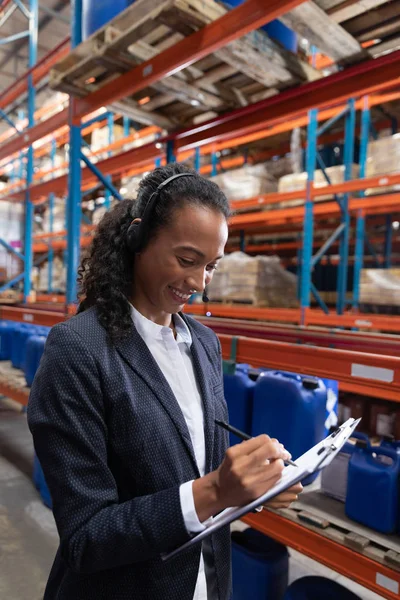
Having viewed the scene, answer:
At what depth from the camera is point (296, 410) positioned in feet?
6.79

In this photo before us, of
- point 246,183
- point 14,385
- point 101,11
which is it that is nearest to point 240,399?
point 14,385

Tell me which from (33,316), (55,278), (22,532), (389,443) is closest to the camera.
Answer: (389,443)

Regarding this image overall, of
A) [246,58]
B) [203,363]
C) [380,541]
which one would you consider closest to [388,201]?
[246,58]

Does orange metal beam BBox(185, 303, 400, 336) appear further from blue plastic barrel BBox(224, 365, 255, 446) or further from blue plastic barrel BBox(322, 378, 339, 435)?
blue plastic barrel BBox(322, 378, 339, 435)

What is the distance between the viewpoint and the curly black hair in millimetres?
1049

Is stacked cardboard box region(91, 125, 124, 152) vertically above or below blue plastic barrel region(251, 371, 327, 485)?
above

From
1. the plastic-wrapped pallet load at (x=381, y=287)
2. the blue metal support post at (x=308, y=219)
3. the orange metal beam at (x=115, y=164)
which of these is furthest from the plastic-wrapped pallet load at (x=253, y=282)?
the orange metal beam at (x=115, y=164)

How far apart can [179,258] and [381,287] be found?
449 cm

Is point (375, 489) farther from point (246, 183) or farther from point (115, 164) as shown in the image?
point (246, 183)

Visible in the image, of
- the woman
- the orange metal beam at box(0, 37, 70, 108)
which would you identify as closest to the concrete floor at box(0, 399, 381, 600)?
the woman

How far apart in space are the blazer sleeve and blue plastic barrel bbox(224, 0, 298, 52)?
2626 millimetres

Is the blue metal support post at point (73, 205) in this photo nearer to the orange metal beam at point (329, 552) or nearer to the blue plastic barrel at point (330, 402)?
the blue plastic barrel at point (330, 402)

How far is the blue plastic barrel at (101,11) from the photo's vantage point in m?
3.08

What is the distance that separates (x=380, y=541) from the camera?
5.67 ft
